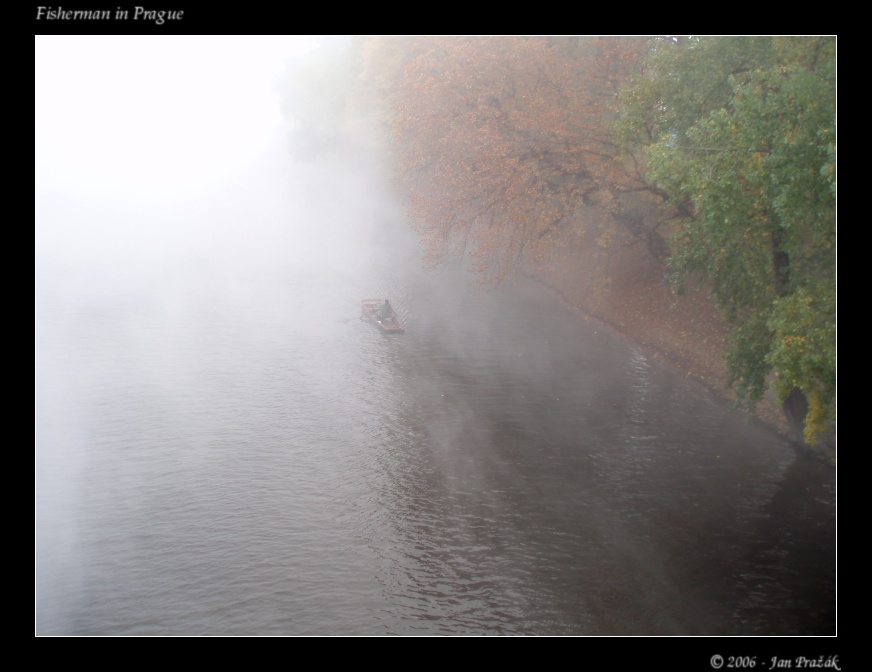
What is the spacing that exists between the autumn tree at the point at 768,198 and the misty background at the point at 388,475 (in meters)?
3.92

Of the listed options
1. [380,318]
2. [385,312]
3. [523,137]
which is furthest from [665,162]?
[380,318]

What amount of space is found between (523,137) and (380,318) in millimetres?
11993

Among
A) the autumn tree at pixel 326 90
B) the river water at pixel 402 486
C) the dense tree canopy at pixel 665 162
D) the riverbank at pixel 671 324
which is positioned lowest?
the river water at pixel 402 486

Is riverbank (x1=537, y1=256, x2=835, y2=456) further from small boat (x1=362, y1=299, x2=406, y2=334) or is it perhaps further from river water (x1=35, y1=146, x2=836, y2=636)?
small boat (x1=362, y1=299, x2=406, y2=334)

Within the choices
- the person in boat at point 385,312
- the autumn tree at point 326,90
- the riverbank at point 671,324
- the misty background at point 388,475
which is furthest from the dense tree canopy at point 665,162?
the autumn tree at point 326,90

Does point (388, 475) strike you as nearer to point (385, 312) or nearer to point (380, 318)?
point (380, 318)

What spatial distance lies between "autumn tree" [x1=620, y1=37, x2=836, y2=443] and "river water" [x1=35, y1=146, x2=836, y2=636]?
3.89 metres

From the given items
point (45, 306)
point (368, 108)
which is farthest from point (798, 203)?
point (368, 108)

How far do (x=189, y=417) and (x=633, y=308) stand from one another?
2208 centimetres

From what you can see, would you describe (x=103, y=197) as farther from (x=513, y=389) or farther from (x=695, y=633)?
(x=695, y=633)

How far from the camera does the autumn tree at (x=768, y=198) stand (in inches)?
589

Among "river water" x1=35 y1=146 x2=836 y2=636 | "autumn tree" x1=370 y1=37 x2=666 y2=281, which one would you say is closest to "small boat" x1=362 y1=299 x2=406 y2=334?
"river water" x1=35 y1=146 x2=836 y2=636

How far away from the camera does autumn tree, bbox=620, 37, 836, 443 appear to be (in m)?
15.0

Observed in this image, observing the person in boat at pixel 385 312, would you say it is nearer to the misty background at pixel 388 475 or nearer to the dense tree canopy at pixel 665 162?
the misty background at pixel 388 475
